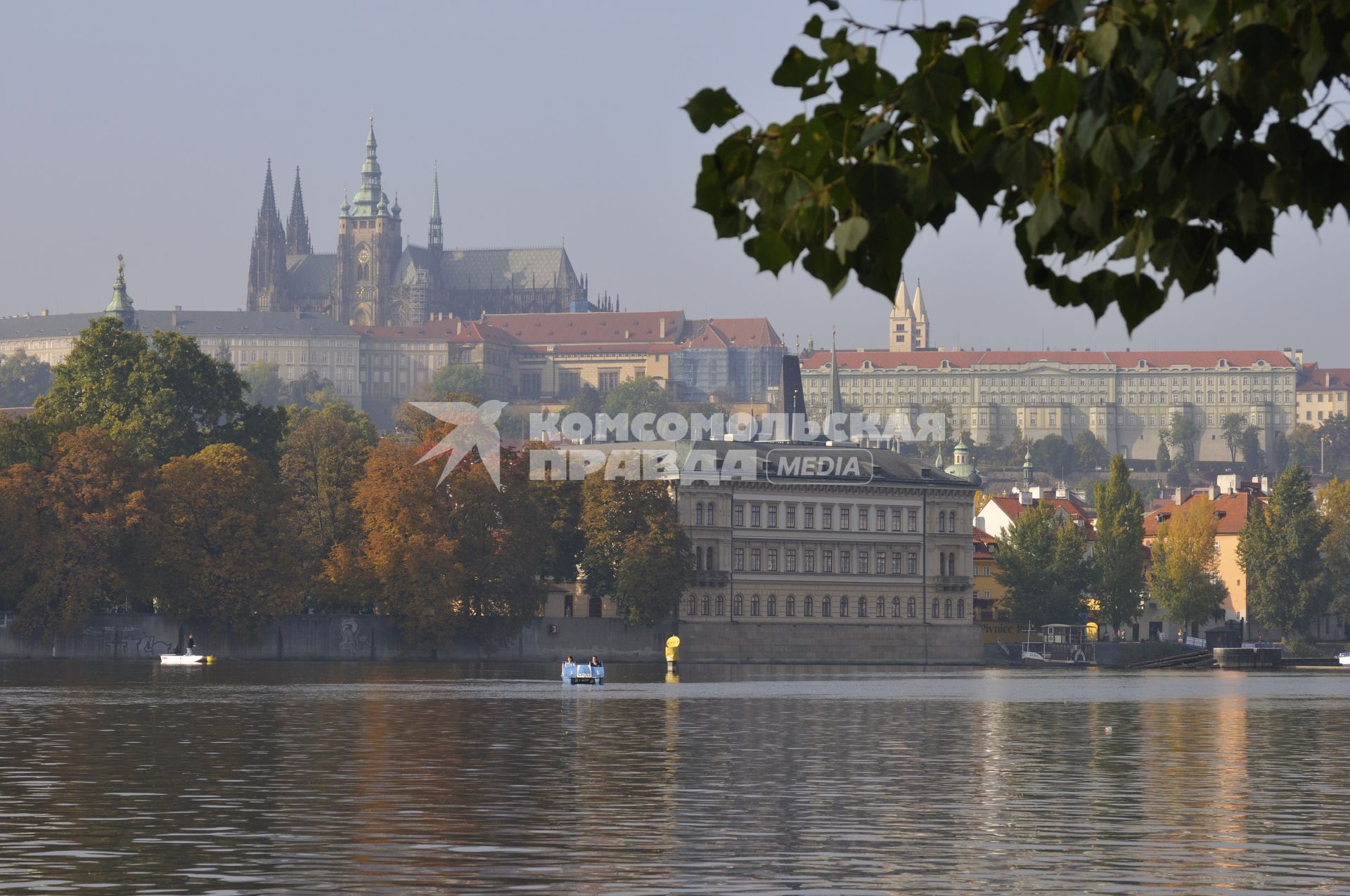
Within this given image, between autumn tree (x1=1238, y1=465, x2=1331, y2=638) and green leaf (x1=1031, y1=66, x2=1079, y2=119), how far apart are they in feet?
523

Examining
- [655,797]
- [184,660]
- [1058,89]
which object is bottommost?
[655,797]

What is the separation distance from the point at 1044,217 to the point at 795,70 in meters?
1.28

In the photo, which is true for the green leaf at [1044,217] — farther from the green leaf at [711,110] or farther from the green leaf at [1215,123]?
the green leaf at [711,110]

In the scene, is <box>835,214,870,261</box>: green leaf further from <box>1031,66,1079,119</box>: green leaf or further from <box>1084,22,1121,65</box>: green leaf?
<box>1084,22,1121,65</box>: green leaf

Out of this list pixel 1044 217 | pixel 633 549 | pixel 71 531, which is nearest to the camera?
pixel 1044 217

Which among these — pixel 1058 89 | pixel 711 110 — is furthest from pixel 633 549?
pixel 1058 89

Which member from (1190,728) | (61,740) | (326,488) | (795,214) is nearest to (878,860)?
(795,214)

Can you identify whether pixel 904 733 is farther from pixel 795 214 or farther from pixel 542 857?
pixel 795 214

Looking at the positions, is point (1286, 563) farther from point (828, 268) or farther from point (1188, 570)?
point (828, 268)

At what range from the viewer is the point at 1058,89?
990cm

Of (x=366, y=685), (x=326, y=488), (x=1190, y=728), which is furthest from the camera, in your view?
(x=326, y=488)

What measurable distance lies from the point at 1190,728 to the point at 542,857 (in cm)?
3859

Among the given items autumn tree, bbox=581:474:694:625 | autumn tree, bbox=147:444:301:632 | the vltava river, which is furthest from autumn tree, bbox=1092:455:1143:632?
the vltava river

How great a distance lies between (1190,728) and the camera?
62344 mm
